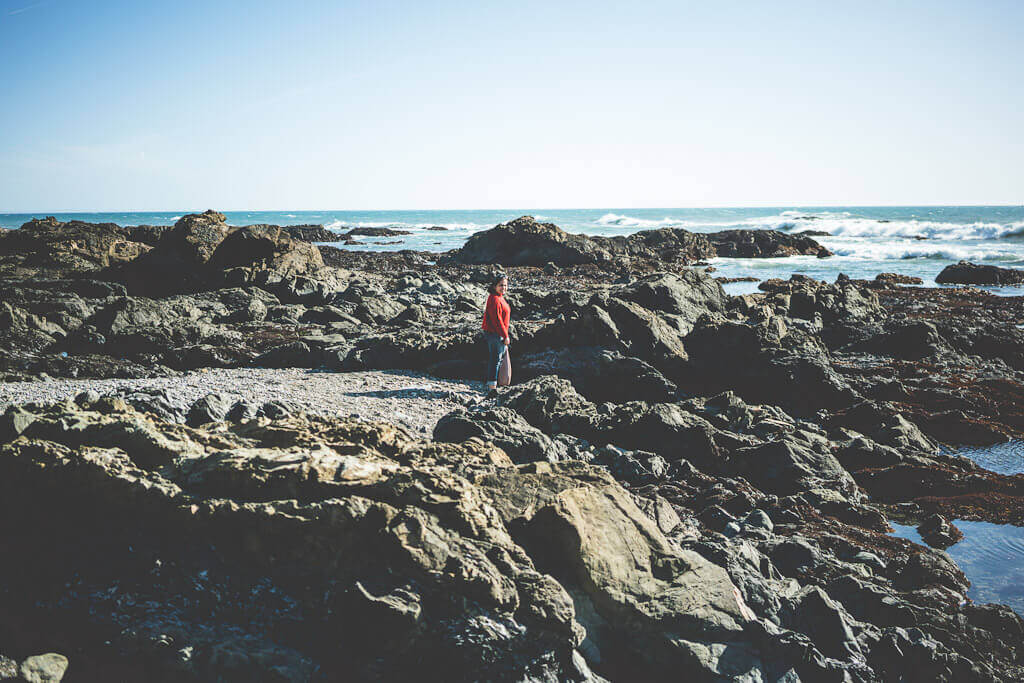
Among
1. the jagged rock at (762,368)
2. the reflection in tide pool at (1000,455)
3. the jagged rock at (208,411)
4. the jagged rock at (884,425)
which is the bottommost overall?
the reflection in tide pool at (1000,455)

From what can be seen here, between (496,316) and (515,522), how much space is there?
809 centimetres

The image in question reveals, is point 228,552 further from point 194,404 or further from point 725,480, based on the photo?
point 725,480

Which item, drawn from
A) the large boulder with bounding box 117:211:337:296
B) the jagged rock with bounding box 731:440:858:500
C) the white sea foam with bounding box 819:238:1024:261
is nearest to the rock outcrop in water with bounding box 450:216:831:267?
the white sea foam with bounding box 819:238:1024:261

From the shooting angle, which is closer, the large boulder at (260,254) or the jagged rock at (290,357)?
the jagged rock at (290,357)

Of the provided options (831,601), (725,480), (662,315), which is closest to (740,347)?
(662,315)

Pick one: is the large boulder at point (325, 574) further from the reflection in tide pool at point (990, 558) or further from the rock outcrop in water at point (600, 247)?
the rock outcrop in water at point (600, 247)

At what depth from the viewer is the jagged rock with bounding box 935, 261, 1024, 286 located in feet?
113

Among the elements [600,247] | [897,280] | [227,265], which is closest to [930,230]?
[897,280]

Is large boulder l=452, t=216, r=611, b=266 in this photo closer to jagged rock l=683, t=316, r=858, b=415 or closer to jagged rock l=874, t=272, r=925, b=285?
jagged rock l=874, t=272, r=925, b=285

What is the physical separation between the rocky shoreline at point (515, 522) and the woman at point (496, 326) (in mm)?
887

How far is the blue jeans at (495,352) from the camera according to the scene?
1324cm

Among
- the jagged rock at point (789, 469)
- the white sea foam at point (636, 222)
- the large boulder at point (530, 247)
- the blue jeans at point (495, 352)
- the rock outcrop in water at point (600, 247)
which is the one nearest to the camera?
the jagged rock at point (789, 469)

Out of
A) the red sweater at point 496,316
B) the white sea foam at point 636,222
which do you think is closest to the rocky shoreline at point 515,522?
the red sweater at point 496,316

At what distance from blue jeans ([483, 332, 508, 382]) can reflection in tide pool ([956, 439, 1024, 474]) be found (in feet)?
28.5
